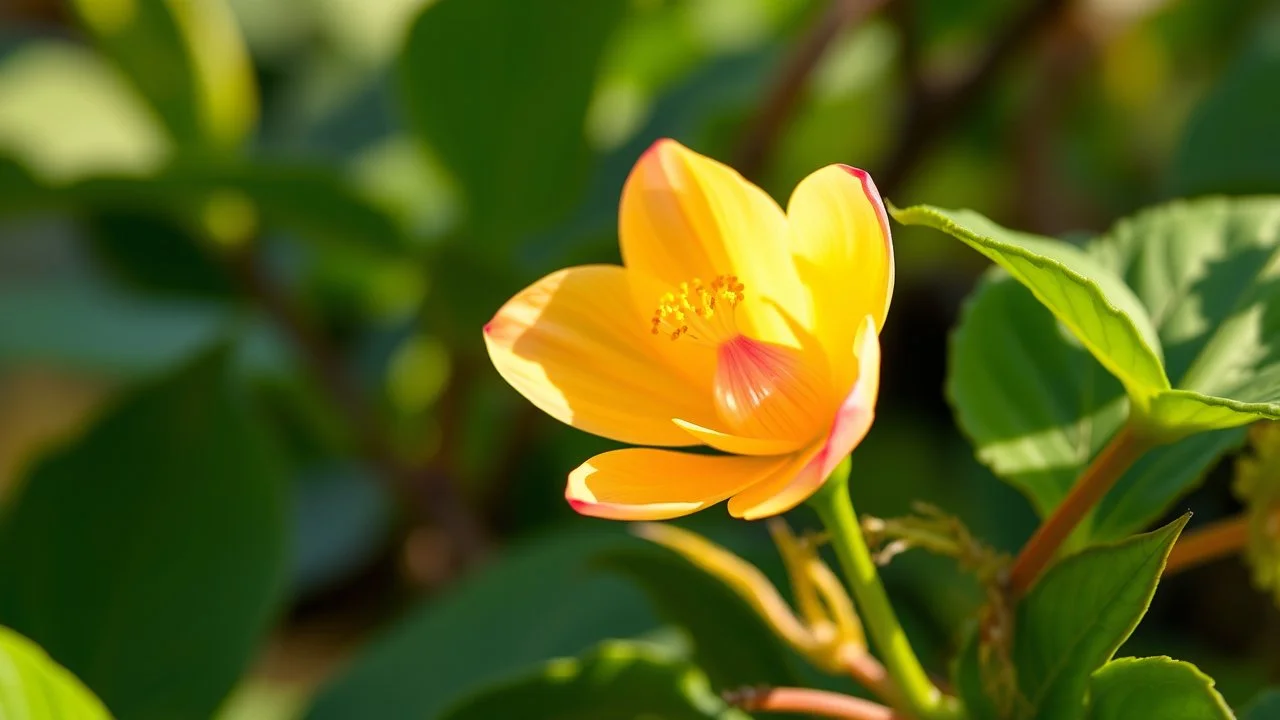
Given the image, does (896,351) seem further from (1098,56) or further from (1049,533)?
(1049,533)

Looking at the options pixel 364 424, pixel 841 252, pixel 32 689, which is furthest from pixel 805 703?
pixel 364 424

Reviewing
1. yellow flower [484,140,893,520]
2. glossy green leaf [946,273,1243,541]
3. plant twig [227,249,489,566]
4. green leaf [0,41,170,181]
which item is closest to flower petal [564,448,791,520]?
yellow flower [484,140,893,520]

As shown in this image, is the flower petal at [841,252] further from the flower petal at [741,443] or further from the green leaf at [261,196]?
the green leaf at [261,196]

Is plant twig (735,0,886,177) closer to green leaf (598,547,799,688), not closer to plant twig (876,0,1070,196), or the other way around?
plant twig (876,0,1070,196)

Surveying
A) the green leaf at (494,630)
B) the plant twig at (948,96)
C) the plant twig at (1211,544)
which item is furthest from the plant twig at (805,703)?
the plant twig at (948,96)

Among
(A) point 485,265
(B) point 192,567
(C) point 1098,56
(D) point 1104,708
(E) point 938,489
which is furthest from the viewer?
(C) point 1098,56

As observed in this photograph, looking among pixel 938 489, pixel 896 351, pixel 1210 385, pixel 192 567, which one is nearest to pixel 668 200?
pixel 1210 385
